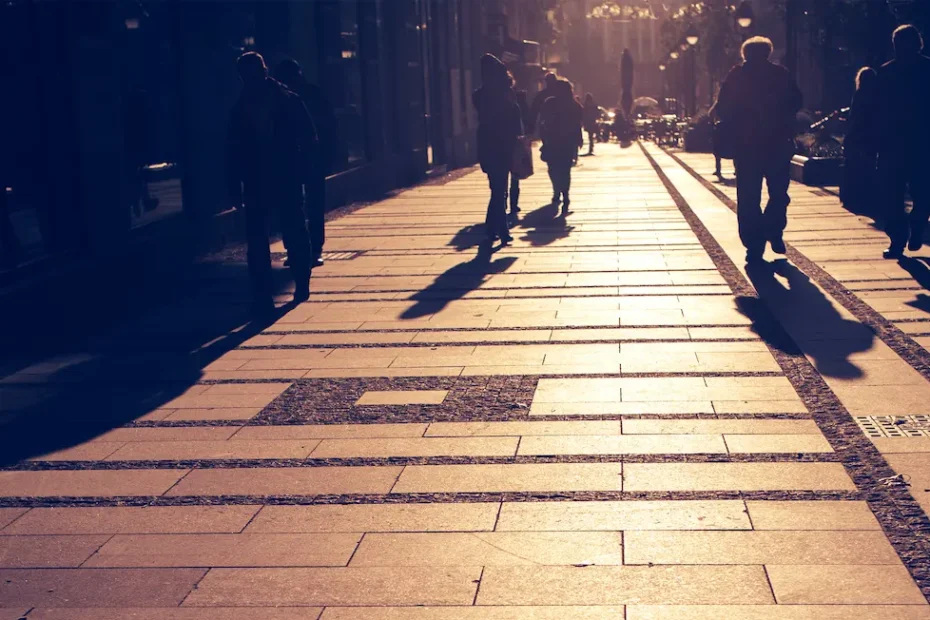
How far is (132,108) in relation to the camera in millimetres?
11914

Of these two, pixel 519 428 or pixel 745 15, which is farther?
pixel 745 15

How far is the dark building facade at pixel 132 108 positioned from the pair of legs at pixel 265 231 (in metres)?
1.72

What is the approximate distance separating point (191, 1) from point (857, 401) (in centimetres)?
925

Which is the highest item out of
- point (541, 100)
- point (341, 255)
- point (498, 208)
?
point (541, 100)

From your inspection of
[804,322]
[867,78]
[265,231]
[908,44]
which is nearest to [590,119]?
[867,78]

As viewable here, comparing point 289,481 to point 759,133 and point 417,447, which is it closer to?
point 417,447

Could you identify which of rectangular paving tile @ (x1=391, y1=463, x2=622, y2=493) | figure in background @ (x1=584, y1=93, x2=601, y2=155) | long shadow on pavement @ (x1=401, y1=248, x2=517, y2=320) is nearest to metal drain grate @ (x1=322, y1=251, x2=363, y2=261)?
long shadow on pavement @ (x1=401, y1=248, x2=517, y2=320)

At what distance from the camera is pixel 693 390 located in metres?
6.62

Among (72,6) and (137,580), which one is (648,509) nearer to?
(137,580)

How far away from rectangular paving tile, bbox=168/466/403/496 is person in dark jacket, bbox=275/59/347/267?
6.06 meters

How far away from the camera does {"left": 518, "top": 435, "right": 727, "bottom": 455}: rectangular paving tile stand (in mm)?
5535

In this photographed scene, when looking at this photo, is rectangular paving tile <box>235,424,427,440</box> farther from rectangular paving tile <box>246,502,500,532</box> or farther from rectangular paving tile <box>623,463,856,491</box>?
rectangular paving tile <box>623,463,856,491</box>

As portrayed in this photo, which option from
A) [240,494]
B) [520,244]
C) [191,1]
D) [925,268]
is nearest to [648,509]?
[240,494]

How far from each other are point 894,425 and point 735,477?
1039 mm
